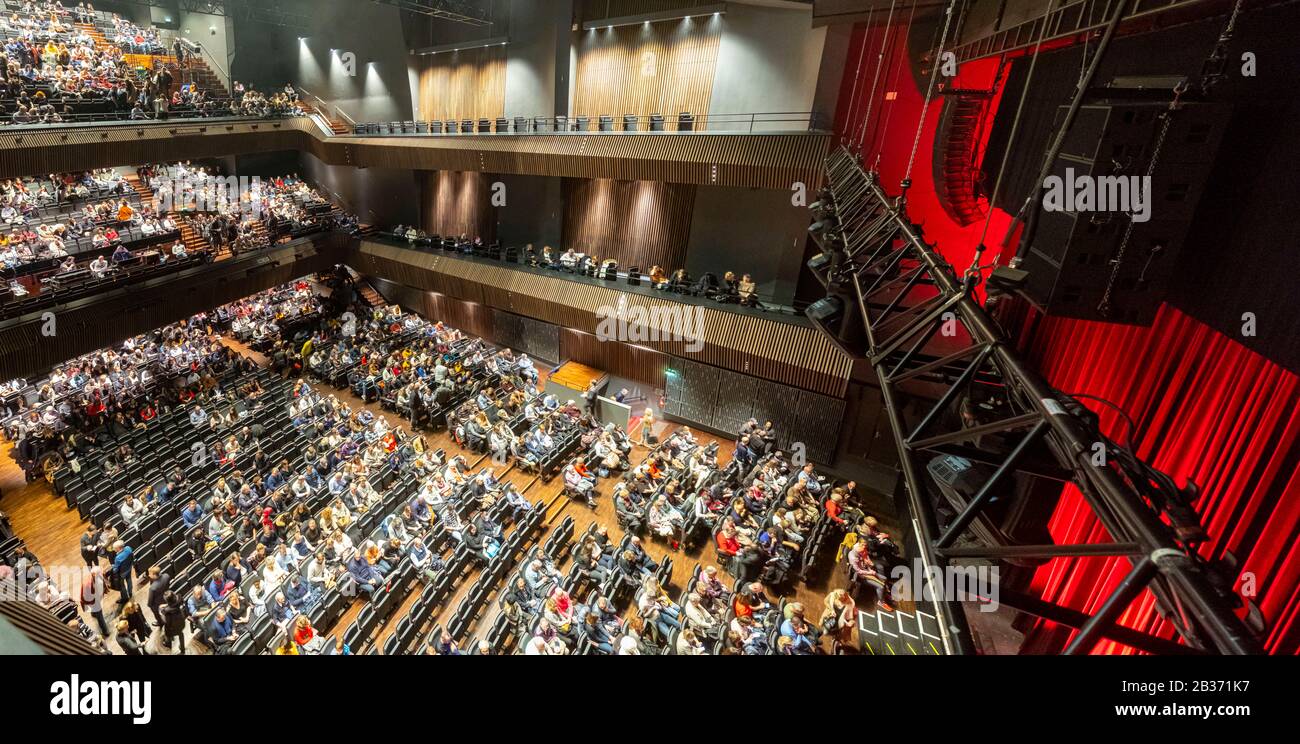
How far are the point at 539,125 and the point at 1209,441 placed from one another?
15.7 metres

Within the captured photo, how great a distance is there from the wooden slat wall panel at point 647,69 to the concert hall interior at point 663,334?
0.11 metres

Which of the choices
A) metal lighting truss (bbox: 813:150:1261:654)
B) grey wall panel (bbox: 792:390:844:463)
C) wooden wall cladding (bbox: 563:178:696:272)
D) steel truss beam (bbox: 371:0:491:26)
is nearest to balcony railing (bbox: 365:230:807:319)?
wooden wall cladding (bbox: 563:178:696:272)

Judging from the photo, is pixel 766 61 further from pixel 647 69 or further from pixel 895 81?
pixel 647 69

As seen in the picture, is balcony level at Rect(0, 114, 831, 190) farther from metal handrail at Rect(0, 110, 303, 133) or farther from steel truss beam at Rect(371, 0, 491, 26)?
steel truss beam at Rect(371, 0, 491, 26)

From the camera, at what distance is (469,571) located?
8930 mm

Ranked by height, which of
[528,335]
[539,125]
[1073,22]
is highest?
[1073,22]

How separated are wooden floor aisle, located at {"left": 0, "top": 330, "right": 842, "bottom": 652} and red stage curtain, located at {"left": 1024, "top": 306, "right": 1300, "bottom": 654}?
4.65 metres

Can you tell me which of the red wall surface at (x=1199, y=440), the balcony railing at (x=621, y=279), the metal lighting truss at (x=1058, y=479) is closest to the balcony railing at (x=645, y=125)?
the balcony railing at (x=621, y=279)

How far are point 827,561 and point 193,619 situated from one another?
30.7 feet

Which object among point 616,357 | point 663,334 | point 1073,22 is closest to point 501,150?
point 616,357

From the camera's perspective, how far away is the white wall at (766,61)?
11.7 metres

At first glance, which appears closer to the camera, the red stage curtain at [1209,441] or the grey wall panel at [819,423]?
the red stage curtain at [1209,441]

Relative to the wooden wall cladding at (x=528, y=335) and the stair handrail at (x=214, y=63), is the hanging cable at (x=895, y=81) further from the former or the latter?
the stair handrail at (x=214, y=63)
